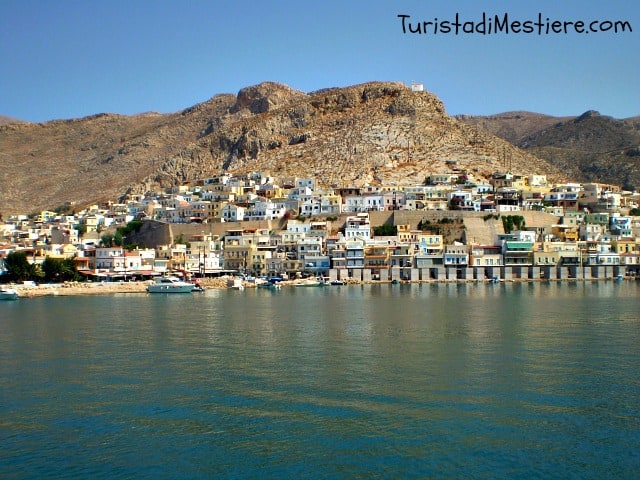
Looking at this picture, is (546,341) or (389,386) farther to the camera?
(546,341)

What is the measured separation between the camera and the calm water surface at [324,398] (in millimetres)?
14445

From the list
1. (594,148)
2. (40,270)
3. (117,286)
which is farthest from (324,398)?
(594,148)

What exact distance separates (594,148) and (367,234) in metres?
116

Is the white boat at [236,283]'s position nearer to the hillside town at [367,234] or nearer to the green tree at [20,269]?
the hillside town at [367,234]

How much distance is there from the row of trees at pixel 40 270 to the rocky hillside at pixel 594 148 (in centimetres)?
8251

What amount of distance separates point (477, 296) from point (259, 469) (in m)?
35.0

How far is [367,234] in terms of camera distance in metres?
68.7

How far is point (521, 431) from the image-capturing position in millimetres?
15891

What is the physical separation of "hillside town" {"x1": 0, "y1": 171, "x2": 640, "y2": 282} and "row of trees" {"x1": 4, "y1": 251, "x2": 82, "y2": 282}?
2.66 ft

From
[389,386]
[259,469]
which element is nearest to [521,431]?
[389,386]

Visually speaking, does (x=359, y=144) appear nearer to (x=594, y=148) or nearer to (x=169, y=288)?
(x=169, y=288)

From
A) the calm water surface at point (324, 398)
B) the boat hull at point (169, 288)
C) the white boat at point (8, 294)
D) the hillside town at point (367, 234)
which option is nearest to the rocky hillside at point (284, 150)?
the hillside town at point (367, 234)

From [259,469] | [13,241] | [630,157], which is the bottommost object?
[259,469]

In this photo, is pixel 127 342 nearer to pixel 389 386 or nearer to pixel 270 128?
pixel 389 386
